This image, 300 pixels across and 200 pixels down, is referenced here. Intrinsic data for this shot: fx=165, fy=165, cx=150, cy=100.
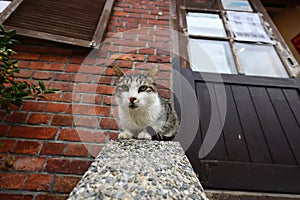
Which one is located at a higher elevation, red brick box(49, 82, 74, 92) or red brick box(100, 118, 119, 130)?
red brick box(49, 82, 74, 92)

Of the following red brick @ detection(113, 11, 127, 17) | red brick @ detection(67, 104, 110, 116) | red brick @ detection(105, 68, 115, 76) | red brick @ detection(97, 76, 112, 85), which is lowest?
red brick @ detection(67, 104, 110, 116)

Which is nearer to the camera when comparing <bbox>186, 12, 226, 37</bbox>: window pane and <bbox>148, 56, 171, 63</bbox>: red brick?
<bbox>148, 56, 171, 63</bbox>: red brick

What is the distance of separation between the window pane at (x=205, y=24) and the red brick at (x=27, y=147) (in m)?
1.48

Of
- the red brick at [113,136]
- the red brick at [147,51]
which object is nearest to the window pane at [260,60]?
the red brick at [147,51]

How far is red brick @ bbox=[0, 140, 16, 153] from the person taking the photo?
33.3 inches

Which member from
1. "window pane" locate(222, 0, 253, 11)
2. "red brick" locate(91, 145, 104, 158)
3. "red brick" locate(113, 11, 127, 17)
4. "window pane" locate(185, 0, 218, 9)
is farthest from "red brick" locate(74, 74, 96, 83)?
"window pane" locate(222, 0, 253, 11)

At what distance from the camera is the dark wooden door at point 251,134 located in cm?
84

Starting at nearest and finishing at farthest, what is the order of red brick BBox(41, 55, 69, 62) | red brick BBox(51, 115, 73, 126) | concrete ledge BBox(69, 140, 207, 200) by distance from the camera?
concrete ledge BBox(69, 140, 207, 200) < red brick BBox(51, 115, 73, 126) < red brick BBox(41, 55, 69, 62)

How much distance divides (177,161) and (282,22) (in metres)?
2.68

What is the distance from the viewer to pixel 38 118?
0.95 metres

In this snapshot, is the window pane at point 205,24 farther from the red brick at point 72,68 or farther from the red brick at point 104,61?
the red brick at point 72,68

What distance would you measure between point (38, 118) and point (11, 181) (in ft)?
1.07

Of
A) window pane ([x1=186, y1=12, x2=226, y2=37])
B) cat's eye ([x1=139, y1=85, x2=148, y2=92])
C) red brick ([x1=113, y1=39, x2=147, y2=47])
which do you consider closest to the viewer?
cat's eye ([x1=139, y1=85, x2=148, y2=92])

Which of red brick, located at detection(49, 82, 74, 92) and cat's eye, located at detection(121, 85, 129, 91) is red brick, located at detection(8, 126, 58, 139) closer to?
red brick, located at detection(49, 82, 74, 92)
